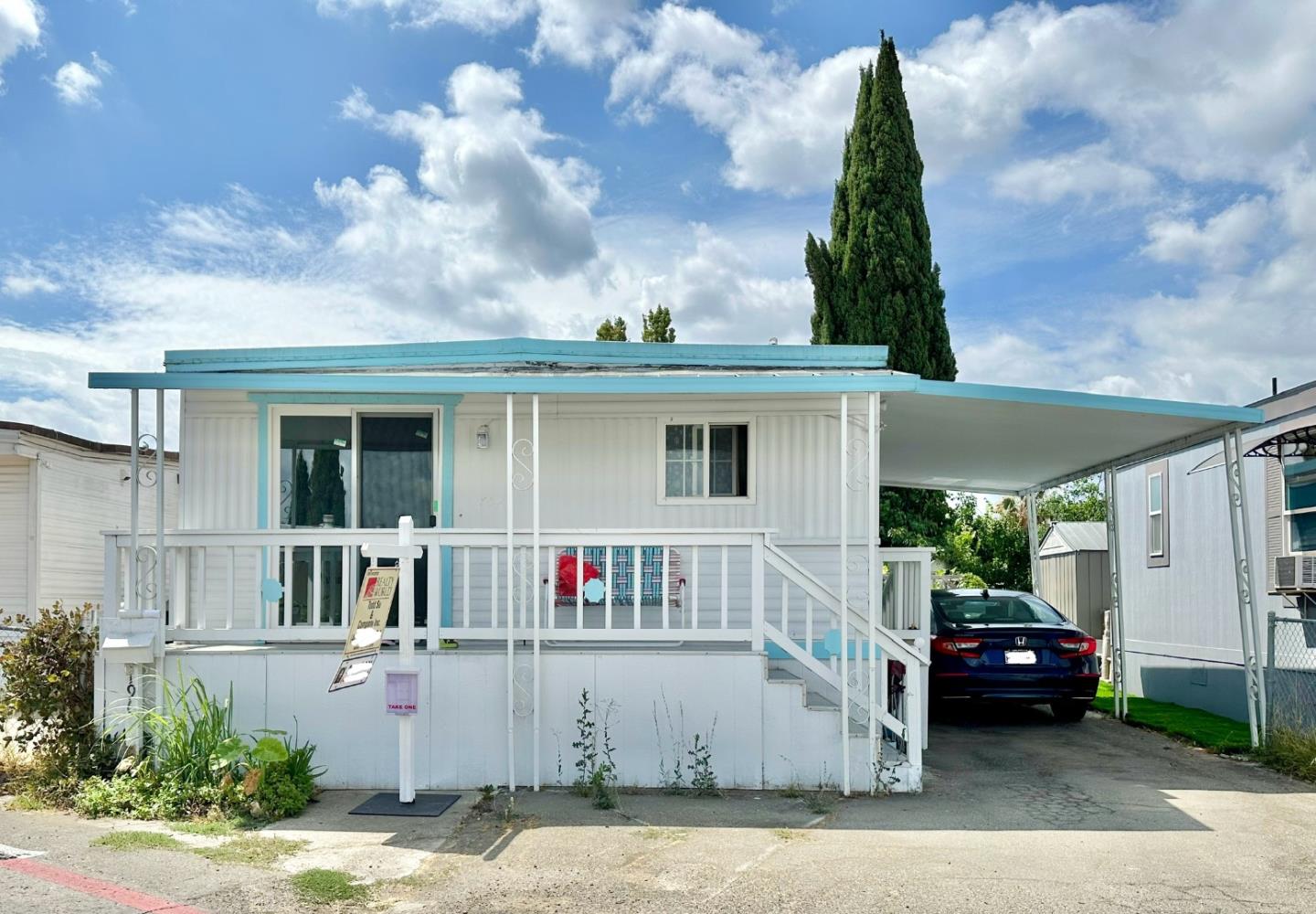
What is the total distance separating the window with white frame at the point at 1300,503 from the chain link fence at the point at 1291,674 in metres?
0.89

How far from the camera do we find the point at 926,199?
66.6 feet

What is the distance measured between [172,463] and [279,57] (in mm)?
8262

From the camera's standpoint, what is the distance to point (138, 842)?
21.3 feet

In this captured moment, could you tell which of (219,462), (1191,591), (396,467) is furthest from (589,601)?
(1191,591)

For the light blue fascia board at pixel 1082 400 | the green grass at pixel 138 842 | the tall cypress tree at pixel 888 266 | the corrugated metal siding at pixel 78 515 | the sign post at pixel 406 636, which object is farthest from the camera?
the tall cypress tree at pixel 888 266

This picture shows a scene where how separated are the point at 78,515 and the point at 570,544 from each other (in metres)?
11.1

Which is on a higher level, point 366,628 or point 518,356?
point 518,356

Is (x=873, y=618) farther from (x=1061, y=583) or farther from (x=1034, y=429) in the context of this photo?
(x=1061, y=583)

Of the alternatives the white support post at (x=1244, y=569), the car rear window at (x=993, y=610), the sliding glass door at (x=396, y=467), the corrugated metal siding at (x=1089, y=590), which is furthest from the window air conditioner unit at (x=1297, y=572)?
the sliding glass door at (x=396, y=467)

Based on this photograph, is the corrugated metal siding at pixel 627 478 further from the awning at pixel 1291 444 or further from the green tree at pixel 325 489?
the awning at pixel 1291 444

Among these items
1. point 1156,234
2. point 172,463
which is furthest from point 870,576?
point 172,463

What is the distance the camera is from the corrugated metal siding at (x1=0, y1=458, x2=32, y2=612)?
15.0 m

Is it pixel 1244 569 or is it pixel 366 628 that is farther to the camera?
pixel 1244 569

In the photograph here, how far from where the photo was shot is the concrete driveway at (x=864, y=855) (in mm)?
5531
